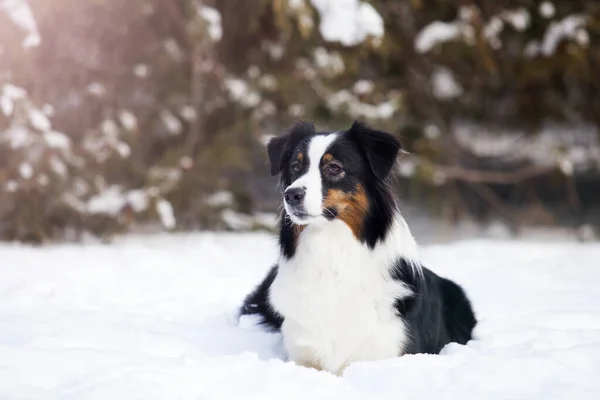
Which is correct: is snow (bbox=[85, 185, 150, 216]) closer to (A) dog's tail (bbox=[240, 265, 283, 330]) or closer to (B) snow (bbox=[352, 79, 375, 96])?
(B) snow (bbox=[352, 79, 375, 96])

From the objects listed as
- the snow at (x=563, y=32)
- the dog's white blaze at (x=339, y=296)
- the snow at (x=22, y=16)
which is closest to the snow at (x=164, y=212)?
the snow at (x=22, y=16)

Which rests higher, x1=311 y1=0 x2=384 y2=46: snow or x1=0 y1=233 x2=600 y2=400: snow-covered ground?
x1=311 y1=0 x2=384 y2=46: snow

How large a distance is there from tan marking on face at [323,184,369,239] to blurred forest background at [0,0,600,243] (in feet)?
11.6

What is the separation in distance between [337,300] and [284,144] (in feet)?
3.09

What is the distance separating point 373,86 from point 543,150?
3.44m

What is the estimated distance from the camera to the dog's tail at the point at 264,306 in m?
4.05

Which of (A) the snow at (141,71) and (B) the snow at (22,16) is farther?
(A) the snow at (141,71)

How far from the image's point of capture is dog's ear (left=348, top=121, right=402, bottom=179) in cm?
357

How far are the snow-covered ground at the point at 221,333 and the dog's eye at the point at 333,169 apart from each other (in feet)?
3.16

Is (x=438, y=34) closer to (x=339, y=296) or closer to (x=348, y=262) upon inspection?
(x=348, y=262)

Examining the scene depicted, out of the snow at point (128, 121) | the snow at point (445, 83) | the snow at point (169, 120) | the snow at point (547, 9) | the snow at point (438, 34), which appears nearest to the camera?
the snow at point (128, 121)

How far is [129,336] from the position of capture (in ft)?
12.3

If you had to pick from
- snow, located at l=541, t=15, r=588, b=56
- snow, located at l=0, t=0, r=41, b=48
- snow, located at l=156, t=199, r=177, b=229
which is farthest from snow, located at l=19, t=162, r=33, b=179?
snow, located at l=541, t=15, r=588, b=56

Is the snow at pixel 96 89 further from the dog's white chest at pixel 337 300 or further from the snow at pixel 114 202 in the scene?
the dog's white chest at pixel 337 300
